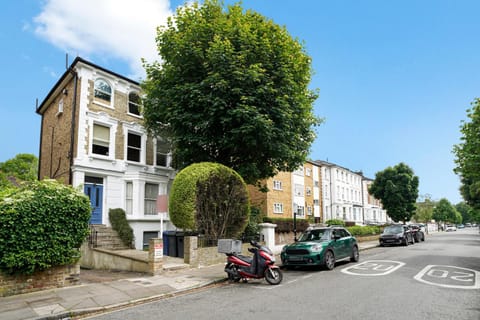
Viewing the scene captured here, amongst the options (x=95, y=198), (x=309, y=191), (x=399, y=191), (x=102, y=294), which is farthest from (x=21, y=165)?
(x=399, y=191)

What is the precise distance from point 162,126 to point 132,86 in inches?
171

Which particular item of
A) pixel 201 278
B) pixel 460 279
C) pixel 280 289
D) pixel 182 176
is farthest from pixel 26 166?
pixel 460 279

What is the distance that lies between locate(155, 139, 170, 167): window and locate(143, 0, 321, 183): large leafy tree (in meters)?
4.60

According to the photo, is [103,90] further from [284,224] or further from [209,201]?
[284,224]

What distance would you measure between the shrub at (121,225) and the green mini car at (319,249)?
873 cm

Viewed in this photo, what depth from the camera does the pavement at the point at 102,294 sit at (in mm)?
6967

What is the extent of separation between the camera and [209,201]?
13.5 meters

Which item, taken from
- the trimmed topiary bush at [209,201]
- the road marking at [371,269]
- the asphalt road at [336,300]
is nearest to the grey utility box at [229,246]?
the asphalt road at [336,300]

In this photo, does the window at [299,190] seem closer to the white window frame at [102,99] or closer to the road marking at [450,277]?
the white window frame at [102,99]

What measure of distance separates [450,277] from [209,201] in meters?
8.71

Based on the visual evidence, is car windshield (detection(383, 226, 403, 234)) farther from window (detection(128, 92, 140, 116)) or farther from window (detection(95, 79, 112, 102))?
window (detection(95, 79, 112, 102))

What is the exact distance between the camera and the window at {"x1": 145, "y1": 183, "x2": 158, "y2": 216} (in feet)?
65.4

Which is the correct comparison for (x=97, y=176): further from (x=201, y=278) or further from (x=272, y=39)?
(x=272, y=39)

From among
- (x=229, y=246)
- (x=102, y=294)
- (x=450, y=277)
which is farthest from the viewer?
Answer: (x=450, y=277)
